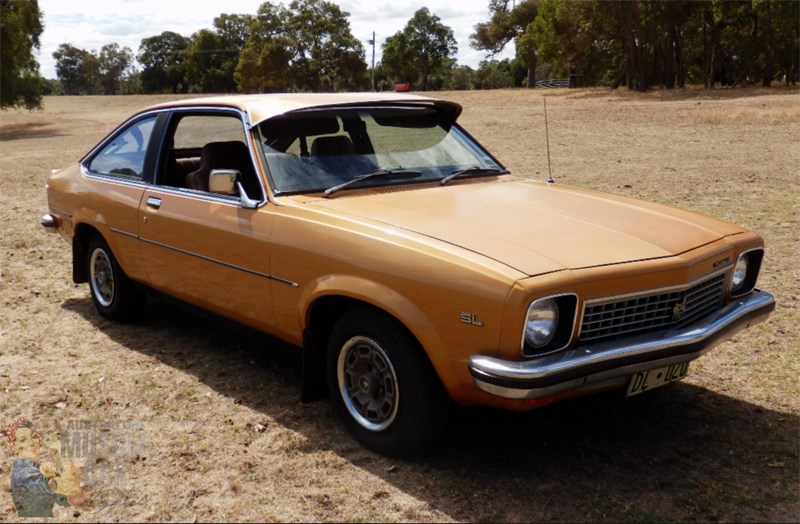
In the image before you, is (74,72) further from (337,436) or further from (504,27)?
(337,436)

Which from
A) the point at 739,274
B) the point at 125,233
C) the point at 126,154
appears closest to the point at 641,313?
the point at 739,274

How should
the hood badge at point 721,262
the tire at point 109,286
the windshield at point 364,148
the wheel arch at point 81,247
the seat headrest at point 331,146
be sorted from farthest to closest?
the wheel arch at point 81,247
the tire at point 109,286
the seat headrest at point 331,146
the windshield at point 364,148
the hood badge at point 721,262

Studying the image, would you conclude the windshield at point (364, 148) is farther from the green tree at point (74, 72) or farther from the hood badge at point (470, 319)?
the green tree at point (74, 72)

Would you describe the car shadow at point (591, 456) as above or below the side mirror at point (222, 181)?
below

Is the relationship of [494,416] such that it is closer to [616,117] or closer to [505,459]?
[505,459]

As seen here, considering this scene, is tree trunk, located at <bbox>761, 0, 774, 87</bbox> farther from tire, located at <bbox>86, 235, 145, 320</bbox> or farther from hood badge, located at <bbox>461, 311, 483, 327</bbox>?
hood badge, located at <bbox>461, 311, 483, 327</bbox>

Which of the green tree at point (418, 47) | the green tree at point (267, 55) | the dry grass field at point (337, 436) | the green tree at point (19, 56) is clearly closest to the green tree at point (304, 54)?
the green tree at point (267, 55)

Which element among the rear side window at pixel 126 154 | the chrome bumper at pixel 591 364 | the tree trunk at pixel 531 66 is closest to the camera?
the chrome bumper at pixel 591 364

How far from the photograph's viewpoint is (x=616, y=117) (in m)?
28.7

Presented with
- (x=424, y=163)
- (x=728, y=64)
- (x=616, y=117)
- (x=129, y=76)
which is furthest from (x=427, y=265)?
(x=129, y=76)

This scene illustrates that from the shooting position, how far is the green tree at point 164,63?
10825 centimetres

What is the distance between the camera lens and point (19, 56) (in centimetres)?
3728

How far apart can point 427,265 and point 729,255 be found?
5.40ft

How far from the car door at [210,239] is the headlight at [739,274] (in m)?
2.47
